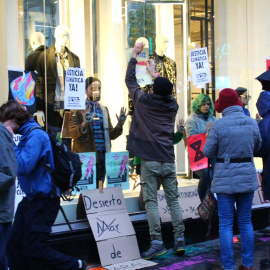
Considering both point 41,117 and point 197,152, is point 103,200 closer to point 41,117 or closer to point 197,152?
point 41,117

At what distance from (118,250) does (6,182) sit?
8.23ft

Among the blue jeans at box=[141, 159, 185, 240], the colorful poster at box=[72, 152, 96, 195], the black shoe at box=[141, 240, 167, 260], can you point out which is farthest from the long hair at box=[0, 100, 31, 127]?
the black shoe at box=[141, 240, 167, 260]

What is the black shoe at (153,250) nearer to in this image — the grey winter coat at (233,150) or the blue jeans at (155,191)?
the blue jeans at (155,191)

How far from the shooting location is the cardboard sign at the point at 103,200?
6464 millimetres

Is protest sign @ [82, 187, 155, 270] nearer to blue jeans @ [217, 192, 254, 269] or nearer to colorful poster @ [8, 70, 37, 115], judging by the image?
blue jeans @ [217, 192, 254, 269]

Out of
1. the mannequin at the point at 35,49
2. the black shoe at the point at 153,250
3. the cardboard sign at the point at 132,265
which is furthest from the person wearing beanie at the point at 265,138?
the mannequin at the point at 35,49

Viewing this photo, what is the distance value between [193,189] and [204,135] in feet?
2.48

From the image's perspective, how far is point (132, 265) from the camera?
239 inches

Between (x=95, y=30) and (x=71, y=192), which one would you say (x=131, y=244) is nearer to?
(x=71, y=192)

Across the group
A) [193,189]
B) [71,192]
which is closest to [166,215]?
[193,189]

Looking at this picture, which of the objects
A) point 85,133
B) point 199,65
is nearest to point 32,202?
point 85,133

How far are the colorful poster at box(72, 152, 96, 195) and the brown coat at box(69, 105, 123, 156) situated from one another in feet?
0.25

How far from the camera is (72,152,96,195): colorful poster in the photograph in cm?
A: 686

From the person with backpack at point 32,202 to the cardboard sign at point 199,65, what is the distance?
3905mm
